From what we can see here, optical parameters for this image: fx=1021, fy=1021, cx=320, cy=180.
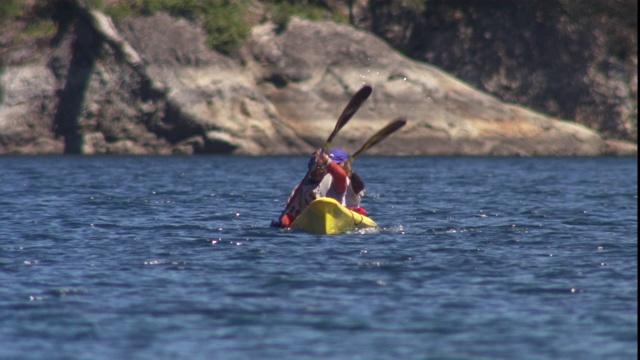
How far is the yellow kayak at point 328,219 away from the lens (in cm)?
1634

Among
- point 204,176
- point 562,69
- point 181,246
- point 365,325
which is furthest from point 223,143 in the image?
point 365,325

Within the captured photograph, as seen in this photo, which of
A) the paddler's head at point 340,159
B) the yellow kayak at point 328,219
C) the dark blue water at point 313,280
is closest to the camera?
the dark blue water at point 313,280

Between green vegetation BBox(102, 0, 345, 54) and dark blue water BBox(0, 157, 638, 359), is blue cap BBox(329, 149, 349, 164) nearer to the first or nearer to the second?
dark blue water BBox(0, 157, 638, 359)

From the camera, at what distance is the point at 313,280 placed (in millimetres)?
11672

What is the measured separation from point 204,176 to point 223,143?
36.6 ft

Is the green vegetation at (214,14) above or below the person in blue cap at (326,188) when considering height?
above

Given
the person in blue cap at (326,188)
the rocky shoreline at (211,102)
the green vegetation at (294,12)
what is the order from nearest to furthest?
the person in blue cap at (326,188), the rocky shoreline at (211,102), the green vegetation at (294,12)

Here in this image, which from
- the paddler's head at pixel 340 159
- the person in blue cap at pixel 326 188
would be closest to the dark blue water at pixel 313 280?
the person in blue cap at pixel 326 188

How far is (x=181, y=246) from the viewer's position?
1482 centimetres

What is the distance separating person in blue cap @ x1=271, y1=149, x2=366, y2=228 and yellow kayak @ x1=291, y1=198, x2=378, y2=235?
41cm

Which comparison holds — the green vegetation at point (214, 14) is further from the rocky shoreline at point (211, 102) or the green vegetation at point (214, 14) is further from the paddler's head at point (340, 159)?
the paddler's head at point (340, 159)

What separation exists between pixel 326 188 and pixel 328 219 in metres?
0.94

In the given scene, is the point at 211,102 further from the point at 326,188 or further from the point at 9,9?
the point at 326,188

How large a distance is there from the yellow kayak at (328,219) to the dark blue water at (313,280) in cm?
28
